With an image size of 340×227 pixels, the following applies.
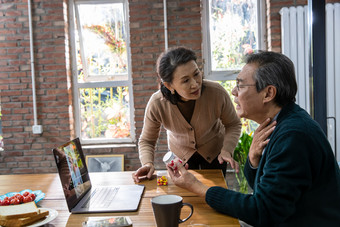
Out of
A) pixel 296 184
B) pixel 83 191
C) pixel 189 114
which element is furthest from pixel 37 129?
pixel 296 184

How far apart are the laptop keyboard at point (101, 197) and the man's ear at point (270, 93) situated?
76cm

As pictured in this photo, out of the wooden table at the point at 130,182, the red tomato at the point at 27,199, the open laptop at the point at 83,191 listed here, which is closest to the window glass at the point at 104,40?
the wooden table at the point at 130,182

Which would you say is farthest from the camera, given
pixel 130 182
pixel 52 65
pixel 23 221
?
pixel 52 65

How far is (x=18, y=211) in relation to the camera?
106 cm

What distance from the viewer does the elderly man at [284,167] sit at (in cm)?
91

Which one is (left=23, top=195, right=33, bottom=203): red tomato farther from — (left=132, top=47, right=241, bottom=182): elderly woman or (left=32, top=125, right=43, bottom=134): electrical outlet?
(left=32, top=125, right=43, bottom=134): electrical outlet

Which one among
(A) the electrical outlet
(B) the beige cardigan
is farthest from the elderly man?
(A) the electrical outlet

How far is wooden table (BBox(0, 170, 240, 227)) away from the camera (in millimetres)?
1054

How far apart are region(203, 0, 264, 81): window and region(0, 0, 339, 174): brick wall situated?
0.73 ft

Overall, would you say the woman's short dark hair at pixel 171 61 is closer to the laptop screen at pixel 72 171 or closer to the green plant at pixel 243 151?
the laptop screen at pixel 72 171

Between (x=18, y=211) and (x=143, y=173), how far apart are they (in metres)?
0.70

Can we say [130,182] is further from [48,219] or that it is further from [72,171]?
[48,219]

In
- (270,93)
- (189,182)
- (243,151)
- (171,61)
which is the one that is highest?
(171,61)

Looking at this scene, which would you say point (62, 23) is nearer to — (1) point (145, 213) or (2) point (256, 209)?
(1) point (145, 213)
